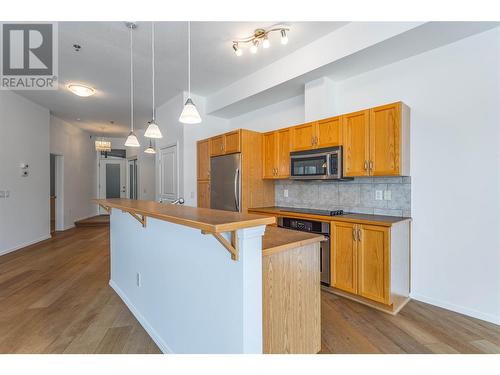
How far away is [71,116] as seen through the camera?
245 inches

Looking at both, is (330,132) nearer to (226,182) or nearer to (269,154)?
(269,154)

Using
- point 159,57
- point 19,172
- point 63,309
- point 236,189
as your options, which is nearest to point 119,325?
point 63,309

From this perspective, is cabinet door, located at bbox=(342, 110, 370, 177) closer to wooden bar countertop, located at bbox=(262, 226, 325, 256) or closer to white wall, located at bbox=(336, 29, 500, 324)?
white wall, located at bbox=(336, 29, 500, 324)

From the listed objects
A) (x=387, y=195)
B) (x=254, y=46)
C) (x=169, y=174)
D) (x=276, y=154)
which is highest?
(x=254, y=46)

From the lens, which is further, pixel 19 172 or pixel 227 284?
pixel 19 172

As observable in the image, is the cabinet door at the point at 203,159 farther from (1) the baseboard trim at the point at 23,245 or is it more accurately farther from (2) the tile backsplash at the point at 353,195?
(1) the baseboard trim at the point at 23,245

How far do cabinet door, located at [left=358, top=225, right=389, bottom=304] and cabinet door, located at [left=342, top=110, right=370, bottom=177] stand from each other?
672 mm

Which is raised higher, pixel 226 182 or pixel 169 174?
pixel 169 174

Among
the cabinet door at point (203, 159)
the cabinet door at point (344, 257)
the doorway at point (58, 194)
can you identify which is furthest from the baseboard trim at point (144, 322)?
the doorway at point (58, 194)

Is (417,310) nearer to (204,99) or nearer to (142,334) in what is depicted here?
(142,334)

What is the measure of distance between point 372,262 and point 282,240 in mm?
1382

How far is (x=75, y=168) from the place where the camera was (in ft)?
23.7

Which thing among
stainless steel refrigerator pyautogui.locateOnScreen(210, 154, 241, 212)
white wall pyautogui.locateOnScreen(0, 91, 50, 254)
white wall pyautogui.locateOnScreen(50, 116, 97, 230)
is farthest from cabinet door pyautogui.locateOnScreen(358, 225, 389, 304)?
white wall pyautogui.locateOnScreen(50, 116, 97, 230)
